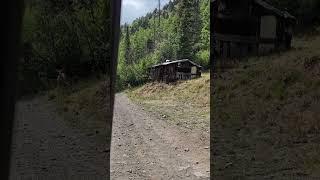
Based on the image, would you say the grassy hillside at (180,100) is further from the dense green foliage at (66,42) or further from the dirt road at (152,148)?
the dense green foliage at (66,42)

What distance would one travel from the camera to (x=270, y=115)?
5367 millimetres

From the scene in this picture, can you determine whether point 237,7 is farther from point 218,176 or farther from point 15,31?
point 15,31

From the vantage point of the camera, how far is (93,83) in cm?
552

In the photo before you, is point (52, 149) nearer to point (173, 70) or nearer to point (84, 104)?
point (84, 104)

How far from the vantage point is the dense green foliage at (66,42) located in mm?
5125

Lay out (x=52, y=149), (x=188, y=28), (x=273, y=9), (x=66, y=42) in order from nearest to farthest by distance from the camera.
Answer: (x=52, y=149)
(x=66, y=42)
(x=273, y=9)
(x=188, y=28)

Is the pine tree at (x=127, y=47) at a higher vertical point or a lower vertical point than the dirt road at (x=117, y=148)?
higher


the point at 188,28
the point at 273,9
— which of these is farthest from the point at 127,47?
the point at 273,9

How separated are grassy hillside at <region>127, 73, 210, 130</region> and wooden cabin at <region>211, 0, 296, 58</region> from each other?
0.41 meters

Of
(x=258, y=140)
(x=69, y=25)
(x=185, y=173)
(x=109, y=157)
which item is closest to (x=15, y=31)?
(x=69, y=25)

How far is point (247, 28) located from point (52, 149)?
2289mm

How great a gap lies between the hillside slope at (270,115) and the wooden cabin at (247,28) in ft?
0.42

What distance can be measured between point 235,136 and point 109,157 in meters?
1.27

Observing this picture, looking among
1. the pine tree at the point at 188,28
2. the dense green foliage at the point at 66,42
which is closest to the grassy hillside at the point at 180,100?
the pine tree at the point at 188,28
